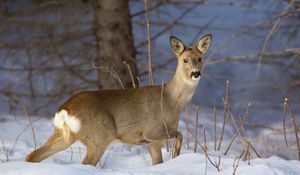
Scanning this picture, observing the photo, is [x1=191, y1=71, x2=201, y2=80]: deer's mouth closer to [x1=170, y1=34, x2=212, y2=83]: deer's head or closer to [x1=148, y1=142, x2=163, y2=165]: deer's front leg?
[x1=170, y1=34, x2=212, y2=83]: deer's head

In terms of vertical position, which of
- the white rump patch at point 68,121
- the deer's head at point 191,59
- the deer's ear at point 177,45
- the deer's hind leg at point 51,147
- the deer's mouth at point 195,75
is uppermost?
the deer's ear at point 177,45

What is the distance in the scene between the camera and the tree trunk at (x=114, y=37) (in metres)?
11.5

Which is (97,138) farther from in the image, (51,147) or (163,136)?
(163,136)

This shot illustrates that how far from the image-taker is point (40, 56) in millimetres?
12531

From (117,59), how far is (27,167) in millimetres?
6280

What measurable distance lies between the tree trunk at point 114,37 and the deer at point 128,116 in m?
4.62

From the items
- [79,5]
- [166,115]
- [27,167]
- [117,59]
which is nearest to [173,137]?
[166,115]

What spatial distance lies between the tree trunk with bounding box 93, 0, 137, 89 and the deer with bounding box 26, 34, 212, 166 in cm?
462

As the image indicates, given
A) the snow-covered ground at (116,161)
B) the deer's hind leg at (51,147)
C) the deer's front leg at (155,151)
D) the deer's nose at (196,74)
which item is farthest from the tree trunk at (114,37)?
the deer's hind leg at (51,147)

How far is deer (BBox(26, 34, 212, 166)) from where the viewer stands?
20.3 feet

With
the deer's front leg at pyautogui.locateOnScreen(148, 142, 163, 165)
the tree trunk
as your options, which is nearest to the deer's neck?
the deer's front leg at pyautogui.locateOnScreen(148, 142, 163, 165)

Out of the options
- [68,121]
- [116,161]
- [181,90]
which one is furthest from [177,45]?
[68,121]

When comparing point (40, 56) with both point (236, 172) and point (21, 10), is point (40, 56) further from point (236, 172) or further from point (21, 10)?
point (236, 172)

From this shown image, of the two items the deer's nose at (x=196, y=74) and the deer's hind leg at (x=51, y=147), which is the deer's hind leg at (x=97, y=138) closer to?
the deer's hind leg at (x=51, y=147)
